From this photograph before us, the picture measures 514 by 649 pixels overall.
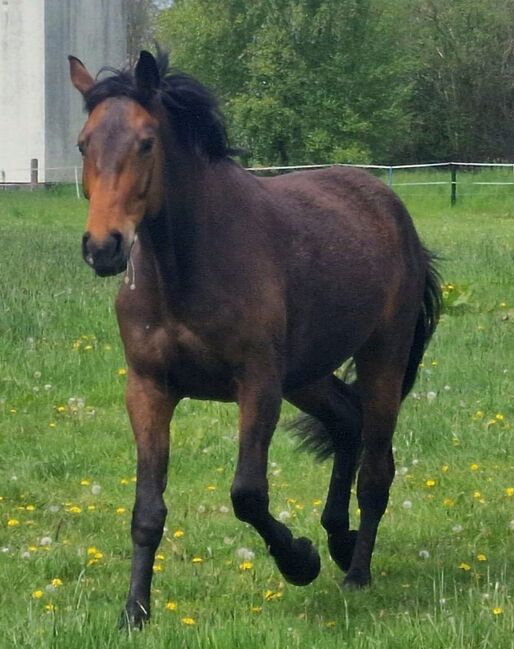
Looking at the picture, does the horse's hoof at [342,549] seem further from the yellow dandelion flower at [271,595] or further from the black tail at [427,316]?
the black tail at [427,316]

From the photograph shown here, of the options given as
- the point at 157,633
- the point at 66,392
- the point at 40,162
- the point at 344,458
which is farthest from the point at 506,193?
the point at 157,633

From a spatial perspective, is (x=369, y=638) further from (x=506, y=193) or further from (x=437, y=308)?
(x=506, y=193)

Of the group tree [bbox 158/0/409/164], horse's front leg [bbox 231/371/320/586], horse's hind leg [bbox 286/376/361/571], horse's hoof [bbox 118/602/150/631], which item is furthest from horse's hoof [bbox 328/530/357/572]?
tree [bbox 158/0/409/164]

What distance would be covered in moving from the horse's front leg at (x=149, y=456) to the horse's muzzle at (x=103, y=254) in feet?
2.78

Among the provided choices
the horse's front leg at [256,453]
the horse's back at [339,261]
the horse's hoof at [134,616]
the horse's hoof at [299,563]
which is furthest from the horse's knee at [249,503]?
the horse's back at [339,261]

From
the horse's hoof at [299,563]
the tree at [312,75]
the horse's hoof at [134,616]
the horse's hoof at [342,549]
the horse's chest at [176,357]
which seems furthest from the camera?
the tree at [312,75]

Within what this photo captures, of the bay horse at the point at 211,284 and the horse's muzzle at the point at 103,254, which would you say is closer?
the horse's muzzle at the point at 103,254

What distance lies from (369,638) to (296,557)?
4.15ft

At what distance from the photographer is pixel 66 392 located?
10031 millimetres

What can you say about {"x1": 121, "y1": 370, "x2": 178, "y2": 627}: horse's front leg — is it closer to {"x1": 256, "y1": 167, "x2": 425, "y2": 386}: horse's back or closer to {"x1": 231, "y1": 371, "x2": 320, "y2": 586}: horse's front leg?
{"x1": 231, "y1": 371, "x2": 320, "y2": 586}: horse's front leg

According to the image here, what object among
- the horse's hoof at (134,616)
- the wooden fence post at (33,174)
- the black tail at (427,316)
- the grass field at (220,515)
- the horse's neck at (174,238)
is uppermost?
the horse's neck at (174,238)

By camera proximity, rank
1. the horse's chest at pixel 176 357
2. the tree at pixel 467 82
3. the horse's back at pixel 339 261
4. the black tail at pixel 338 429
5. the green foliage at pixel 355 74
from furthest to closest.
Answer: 1. the tree at pixel 467 82
2. the green foliage at pixel 355 74
3. the black tail at pixel 338 429
4. the horse's back at pixel 339 261
5. the horse's chest at pixel 176 357

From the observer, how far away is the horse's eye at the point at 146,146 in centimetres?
515

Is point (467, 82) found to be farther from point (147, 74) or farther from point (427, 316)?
point (147, 74)
